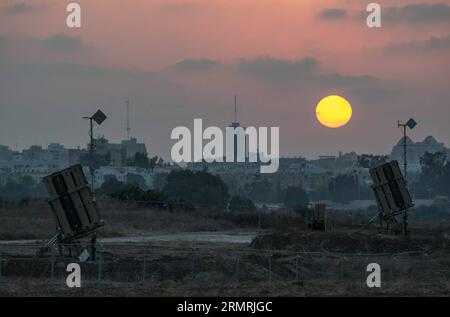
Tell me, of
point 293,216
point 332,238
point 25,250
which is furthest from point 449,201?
point 25,250

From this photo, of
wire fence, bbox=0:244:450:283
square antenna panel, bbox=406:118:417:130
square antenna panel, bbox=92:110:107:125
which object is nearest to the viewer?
square antenna panel, bbox=92:110:107:125

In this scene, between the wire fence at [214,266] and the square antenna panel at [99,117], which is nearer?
the square antenna panel at [99,117]

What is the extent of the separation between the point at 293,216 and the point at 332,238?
108 feet

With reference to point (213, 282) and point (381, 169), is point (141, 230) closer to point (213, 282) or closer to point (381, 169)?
point (381, 169)

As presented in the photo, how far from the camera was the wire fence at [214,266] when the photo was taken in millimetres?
38500

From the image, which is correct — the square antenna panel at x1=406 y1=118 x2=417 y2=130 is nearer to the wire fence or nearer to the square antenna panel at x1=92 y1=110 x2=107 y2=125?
the wire fence

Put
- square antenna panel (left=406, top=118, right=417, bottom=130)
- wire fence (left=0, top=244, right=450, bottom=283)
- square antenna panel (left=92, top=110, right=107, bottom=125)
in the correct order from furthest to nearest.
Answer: square antenna panel (left=406, top=118, right=417, bottom=130) → wire fence (left=0, top=244, right=450, bottom=283) → square antenna panel (left=92, top=110, right=107, bottom=125)

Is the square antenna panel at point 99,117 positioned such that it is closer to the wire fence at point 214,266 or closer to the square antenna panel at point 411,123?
the wire fence at point 214,266

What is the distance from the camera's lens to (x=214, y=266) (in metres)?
41.2

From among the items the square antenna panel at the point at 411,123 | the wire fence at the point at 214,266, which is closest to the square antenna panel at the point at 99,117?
the wire fence at the point at 214,266

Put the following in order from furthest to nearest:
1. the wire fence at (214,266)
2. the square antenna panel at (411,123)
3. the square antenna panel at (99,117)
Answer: the square antenna panel at (411,123) < the wire fence at (214,266) < the square antenna panel at (99,117)

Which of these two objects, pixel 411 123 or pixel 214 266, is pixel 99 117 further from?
pixel 411 123

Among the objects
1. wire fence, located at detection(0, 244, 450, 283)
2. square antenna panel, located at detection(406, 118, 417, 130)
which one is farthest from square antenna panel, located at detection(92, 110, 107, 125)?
square antenna panel, located at detection(406, 118, 417, 130)

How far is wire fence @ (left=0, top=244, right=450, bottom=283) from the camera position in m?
38.5
